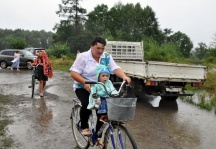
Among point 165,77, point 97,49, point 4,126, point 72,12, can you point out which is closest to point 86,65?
point 97,49

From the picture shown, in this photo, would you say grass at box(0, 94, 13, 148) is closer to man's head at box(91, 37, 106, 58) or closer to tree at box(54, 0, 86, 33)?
man's head at box(91, 37, 106, 58)

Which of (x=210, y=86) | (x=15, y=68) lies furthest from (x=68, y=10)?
(x=210, y=86)

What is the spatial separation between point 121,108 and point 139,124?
4.11 meters

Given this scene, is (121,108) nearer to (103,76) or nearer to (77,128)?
(103,76)

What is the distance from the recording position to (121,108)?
3.75m

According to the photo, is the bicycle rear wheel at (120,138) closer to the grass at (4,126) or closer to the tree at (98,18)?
the grass at (4,126)

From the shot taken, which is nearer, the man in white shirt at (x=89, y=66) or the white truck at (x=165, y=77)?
the man in white shirt at (x=89, y=66)

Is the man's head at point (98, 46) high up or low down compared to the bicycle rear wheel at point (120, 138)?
up

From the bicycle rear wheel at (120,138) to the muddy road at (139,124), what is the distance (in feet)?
5.37

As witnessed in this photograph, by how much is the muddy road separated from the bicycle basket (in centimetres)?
217

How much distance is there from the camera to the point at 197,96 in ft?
41.7

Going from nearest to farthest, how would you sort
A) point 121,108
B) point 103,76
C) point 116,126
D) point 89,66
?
point 121,108
point 116,126
point 103,76
point 89,66

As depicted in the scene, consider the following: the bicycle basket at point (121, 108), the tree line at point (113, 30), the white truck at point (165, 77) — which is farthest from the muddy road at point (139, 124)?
the tree line at point (113, 30)

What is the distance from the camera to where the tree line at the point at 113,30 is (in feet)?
149
